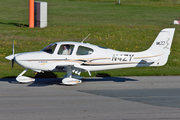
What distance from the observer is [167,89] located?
1315cm

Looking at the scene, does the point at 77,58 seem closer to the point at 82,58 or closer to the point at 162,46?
the point at 82,58

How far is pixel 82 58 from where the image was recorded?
44.2 ft

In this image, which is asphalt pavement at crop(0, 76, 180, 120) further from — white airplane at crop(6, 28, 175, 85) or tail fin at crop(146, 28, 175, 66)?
tail fin at crop(146, 28, 175, 66)

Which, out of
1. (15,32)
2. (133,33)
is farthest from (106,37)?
(15,32)

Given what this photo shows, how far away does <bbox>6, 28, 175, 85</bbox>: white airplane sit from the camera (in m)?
13.3

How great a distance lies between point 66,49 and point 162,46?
14.8 feet

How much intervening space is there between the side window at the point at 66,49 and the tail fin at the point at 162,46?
3.79 meters

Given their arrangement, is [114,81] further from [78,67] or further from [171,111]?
[171,111]

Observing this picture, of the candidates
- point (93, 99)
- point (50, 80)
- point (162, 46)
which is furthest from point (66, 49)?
point (162, 46)

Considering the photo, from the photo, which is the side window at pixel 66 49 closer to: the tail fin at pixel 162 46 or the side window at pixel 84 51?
the side window at pixel 84 51

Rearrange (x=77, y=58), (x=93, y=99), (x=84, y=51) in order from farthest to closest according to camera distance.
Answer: (x=84, y=51) → (x=77, y=58) → (x=93, y=99)

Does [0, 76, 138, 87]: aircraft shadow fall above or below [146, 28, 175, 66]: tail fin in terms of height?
below

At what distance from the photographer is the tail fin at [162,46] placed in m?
13.5

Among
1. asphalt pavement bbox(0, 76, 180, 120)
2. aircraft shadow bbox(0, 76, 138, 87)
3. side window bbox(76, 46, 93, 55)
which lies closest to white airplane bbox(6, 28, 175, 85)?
side window bbox(76, 46, 93, 55)
